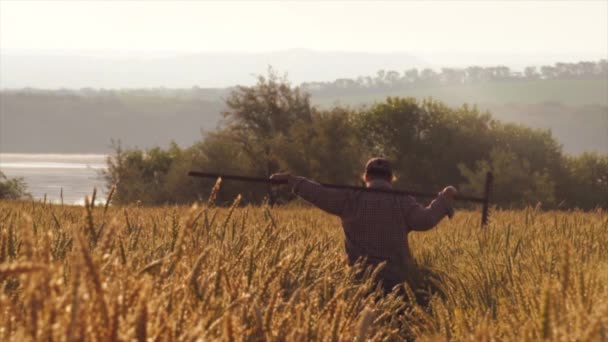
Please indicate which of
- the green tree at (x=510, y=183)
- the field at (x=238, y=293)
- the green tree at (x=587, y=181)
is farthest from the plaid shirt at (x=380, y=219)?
the green tree at (x=587, y=181)

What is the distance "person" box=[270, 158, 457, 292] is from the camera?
29.9ft

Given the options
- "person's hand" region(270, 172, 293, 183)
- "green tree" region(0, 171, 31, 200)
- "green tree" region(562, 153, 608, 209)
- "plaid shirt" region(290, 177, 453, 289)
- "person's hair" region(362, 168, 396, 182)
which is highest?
"person's hair" region(362, 168, 396, 182)

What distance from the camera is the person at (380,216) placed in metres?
9.11

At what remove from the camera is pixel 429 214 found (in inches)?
357

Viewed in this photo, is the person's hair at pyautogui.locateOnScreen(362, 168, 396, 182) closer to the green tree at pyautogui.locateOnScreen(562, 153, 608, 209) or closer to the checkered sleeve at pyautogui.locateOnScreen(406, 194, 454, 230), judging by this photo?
the checkered sleeve at pyautogui.locateOnScreen(406, 194, 454, 230)

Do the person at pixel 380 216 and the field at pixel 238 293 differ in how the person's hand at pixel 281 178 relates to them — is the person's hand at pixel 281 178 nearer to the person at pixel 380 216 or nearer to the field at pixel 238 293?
the person at pixel 380 216

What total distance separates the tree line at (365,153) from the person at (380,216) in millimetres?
44111

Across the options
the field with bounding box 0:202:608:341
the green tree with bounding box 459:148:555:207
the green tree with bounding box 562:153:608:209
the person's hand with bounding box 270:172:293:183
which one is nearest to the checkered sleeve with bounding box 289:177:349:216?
the person's hand with bounding box 270:172:293:183

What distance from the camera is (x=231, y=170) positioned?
5753cm

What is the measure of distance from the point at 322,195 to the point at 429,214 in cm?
107

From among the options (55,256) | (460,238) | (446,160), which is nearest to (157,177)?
(446,160)

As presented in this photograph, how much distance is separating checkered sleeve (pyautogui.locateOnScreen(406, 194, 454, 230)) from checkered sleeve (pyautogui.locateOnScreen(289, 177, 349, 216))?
701 millimetres

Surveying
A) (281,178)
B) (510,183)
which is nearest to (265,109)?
(510,183)

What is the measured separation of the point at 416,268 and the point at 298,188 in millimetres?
1455
